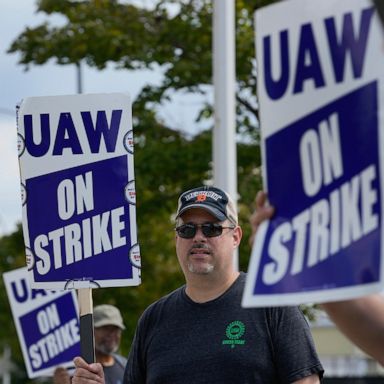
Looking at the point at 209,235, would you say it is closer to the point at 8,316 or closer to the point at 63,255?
the point at 63,255

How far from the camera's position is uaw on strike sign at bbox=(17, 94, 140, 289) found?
A: 217 inches

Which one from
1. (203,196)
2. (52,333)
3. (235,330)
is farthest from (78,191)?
(52,333)

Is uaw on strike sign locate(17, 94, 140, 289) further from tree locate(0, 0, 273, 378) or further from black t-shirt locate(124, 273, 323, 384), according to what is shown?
tree locate(0, 0, 273, 378)

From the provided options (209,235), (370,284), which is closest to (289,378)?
(209,235)

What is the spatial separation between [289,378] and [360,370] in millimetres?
47131

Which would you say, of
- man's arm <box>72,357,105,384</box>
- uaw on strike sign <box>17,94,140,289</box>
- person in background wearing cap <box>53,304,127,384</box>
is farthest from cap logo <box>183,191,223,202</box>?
person in background wearing cap <box>53,304,127,384</box>

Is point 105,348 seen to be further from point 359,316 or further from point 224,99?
point 359,316

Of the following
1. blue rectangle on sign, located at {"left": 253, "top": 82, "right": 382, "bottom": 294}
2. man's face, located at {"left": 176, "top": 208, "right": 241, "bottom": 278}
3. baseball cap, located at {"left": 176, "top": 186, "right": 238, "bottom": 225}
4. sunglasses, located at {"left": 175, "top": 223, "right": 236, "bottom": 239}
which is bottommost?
man's face, located at {"left": 176, "top": 208, "right": 241, "bottom": 278}

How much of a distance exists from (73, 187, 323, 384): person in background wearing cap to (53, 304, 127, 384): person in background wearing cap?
3081 mm

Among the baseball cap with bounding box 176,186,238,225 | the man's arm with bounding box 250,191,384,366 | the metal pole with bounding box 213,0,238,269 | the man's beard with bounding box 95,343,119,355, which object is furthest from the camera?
the metal pole with bounding box 213,0,238,269

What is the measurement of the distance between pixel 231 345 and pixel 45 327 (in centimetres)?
433

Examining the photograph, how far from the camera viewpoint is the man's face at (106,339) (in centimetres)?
875

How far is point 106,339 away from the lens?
881 centimetres

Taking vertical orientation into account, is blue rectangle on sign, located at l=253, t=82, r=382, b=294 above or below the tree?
above
